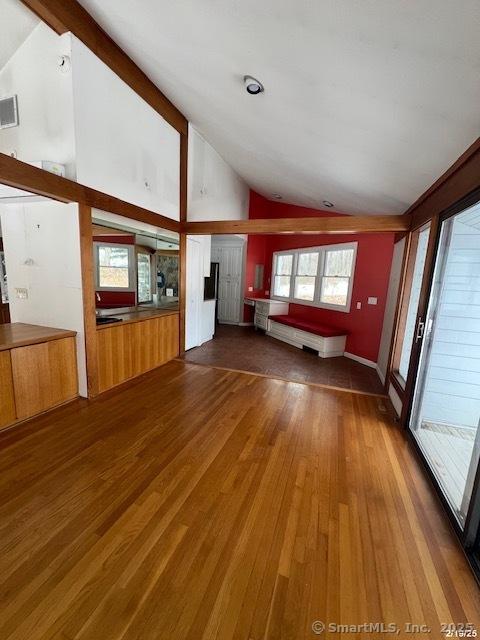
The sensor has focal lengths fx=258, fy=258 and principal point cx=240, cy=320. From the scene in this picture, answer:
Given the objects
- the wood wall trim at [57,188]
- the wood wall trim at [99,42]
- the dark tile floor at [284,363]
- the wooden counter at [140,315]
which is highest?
the wood wall trim at [99,42]

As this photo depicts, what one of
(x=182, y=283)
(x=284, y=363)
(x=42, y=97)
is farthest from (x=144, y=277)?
(x=284, y=363)

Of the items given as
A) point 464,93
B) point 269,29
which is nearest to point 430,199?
point 464,93

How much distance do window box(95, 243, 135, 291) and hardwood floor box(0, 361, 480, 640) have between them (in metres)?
1.58

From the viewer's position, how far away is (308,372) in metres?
4.11

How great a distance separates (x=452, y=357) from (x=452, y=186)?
60.2 inches

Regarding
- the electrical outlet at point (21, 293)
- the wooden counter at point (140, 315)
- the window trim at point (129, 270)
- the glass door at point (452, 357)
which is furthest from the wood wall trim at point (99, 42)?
the glass door at point (452, 357)

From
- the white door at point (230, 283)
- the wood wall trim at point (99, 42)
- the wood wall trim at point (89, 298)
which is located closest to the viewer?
the wood wall trim at point (99, 42)

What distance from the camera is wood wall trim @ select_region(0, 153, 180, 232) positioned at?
195cm

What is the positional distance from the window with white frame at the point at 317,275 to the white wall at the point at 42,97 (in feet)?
15.2

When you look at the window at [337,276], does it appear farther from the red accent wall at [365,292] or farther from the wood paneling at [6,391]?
the wood paneling at [6,391]

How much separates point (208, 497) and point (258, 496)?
1.08 ft

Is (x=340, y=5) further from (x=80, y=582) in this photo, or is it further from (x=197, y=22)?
(x=80, y=582)

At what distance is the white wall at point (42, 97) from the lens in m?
2.42

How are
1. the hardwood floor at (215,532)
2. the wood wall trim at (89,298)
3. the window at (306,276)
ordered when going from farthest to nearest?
the window at (306,276)
the wood wall trim at (89,298)
the hardwood floor at (215,532)
